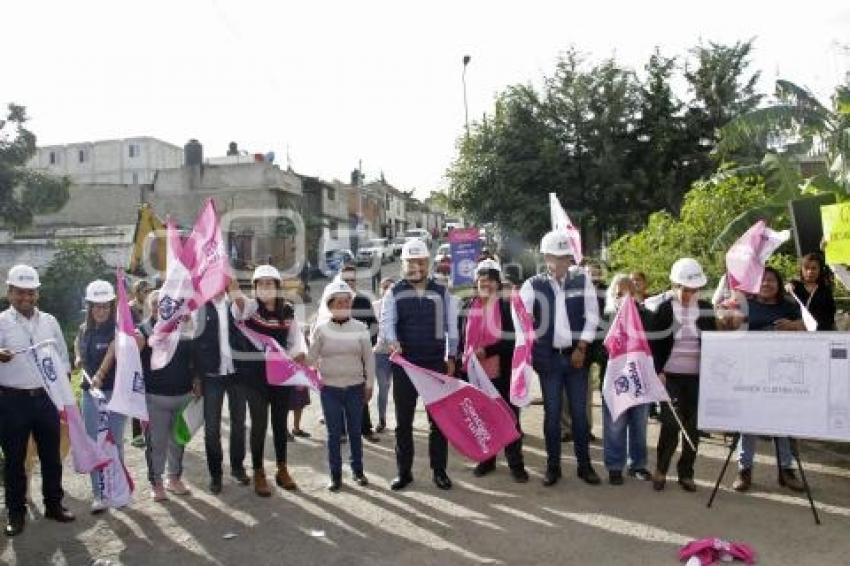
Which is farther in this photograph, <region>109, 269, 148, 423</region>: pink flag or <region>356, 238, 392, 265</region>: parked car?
<region>356, 238, 392, 265</region>: parked car

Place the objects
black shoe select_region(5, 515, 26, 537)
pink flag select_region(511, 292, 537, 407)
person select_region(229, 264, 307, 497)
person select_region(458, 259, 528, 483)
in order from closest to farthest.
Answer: black shoe select_region(5, 515, 26, 537), person select_region(229, 264, 307, 497), pink flag select_region(511, 292, 537, 407), person select_region(458, 259, 528, 483)

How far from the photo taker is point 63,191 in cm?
2762

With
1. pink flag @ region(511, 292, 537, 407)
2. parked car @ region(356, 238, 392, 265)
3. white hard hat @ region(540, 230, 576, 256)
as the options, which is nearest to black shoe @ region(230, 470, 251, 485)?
pink flag @ region(511, 292, 537, 407)

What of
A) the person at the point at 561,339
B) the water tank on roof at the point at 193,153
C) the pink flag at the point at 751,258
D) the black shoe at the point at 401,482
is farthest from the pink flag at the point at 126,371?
the water tank on roof at the point at 193,153

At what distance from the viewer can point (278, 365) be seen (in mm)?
6934

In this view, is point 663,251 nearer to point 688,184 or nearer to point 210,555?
point 210,555

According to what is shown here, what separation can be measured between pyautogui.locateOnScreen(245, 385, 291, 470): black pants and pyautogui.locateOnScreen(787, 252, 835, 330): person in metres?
4.72

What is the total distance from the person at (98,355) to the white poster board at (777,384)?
4783 mm

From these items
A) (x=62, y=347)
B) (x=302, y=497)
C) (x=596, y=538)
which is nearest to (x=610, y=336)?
(x=596, y=538)

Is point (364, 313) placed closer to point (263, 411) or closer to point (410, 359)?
point (410, 359)

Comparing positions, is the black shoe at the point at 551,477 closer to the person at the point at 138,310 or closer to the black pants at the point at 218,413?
the black pants at the point at 218,413

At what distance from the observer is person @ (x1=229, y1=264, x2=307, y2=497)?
703 centimetres

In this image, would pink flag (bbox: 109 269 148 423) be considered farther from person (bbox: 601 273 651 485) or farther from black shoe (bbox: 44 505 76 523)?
person (bbox: 601 273 651 485)

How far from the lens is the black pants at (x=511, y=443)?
23.9 feet
